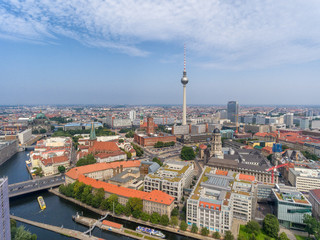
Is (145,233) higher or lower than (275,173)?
lower

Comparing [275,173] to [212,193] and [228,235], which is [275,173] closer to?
[212,193]

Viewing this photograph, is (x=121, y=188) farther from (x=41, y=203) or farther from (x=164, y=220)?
(x=41, y=203)

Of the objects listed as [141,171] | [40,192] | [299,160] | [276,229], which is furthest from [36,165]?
[299,160]

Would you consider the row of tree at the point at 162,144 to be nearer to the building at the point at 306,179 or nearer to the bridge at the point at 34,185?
the bridge at the point at 34,185

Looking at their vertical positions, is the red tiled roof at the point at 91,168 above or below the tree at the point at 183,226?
above

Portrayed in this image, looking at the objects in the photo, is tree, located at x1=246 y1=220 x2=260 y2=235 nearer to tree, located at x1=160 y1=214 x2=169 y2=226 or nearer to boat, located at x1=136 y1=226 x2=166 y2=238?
tree, located at x1=160 y1=214 x2=169 y2=226

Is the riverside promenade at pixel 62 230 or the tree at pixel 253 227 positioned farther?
the riverside promenade at pixel 62 230

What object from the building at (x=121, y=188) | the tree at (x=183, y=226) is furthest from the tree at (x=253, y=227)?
A: the building at (x=121, y=188)
